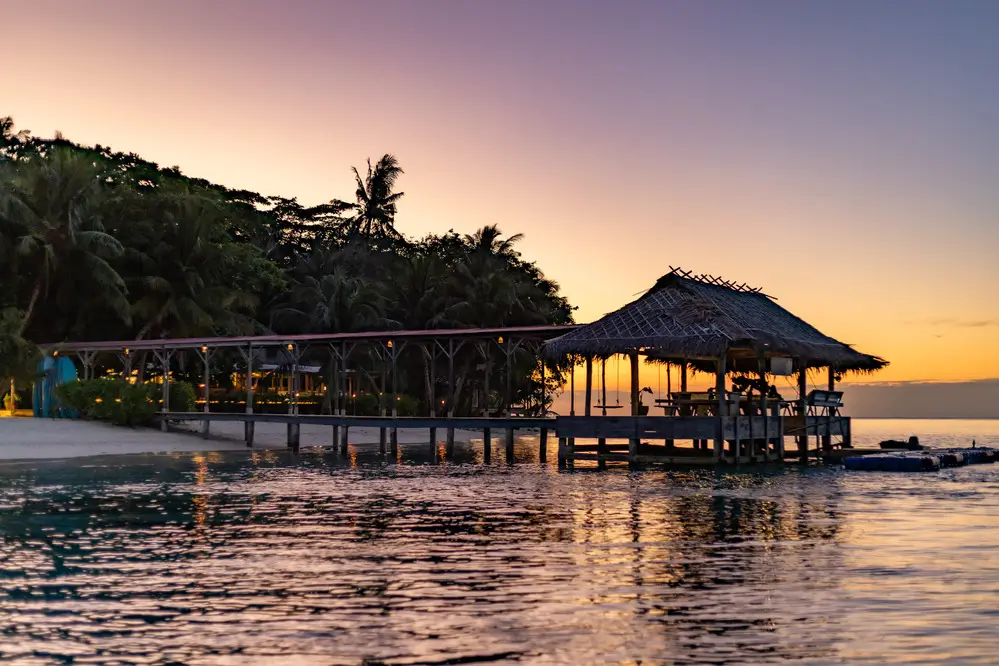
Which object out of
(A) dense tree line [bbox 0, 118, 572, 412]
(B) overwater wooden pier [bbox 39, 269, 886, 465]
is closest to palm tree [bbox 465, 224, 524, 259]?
(A) dense tree line [bbox 0, 118, 572, 412]

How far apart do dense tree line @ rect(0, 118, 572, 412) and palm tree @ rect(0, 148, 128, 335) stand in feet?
0.22

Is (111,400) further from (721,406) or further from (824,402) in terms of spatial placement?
(824,402)

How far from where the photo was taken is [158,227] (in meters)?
57.9

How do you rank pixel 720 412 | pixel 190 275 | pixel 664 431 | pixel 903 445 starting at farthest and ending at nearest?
pixel 190 275, pixel 903 445, pixel 664 431, pixel 720 412

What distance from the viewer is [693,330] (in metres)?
33.1

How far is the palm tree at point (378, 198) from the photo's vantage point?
77.8 meters

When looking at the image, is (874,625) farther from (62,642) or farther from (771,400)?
(771,400)

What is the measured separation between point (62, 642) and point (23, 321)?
4394 cm

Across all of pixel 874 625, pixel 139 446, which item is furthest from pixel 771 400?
pixel 874 625

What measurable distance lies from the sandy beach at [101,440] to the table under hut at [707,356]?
17.0 metres

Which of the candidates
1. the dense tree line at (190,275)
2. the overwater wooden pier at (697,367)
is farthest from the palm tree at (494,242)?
the overwater wooden pier at (697,367)

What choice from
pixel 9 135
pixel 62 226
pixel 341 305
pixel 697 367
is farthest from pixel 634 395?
pixel 9 135

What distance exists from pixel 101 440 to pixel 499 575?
32911mm

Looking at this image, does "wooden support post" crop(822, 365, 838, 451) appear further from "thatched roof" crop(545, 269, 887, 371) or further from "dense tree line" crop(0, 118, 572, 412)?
"dense tree line" crop(0, 118, 572, 412)
